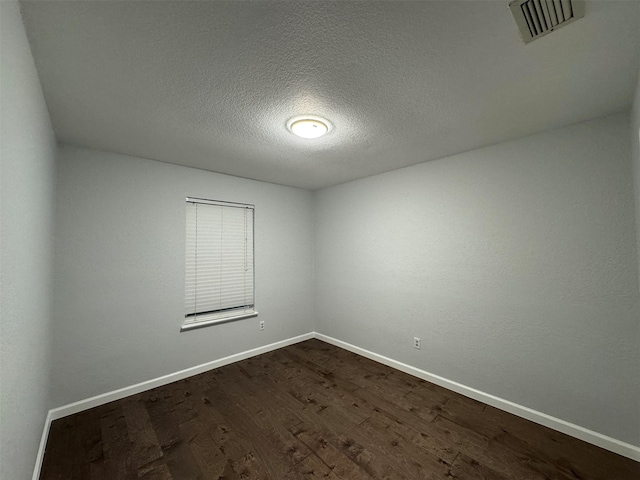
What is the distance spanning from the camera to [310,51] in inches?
51.9

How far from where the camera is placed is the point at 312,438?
206cm

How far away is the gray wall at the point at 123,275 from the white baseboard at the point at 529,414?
214 centimetres

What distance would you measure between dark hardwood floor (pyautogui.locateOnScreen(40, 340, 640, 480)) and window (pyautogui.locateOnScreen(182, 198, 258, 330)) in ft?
2.77

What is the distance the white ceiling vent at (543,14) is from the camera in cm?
106

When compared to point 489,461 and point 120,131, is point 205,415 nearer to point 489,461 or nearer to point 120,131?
point 489,461

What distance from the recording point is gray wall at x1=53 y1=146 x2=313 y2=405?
A: 7.94 ft

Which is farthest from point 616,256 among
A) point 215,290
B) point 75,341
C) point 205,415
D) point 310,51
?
point 75,341

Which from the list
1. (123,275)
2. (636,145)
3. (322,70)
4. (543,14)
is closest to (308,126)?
(322,70)

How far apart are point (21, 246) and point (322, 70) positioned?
1758 mm

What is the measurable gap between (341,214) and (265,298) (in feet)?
5.53

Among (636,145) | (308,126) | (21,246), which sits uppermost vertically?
(308,126)

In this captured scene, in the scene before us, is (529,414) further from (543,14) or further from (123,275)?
(123,275)

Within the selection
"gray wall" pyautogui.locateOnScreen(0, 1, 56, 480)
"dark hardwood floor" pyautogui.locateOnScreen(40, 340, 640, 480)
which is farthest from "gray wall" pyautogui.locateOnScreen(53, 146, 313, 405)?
"gray wall" pyautogui.locateOnScreen(0, 1, 56, 480)

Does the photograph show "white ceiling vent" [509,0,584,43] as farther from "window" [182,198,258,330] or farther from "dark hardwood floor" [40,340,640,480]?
"window" [182,198,258,330]
